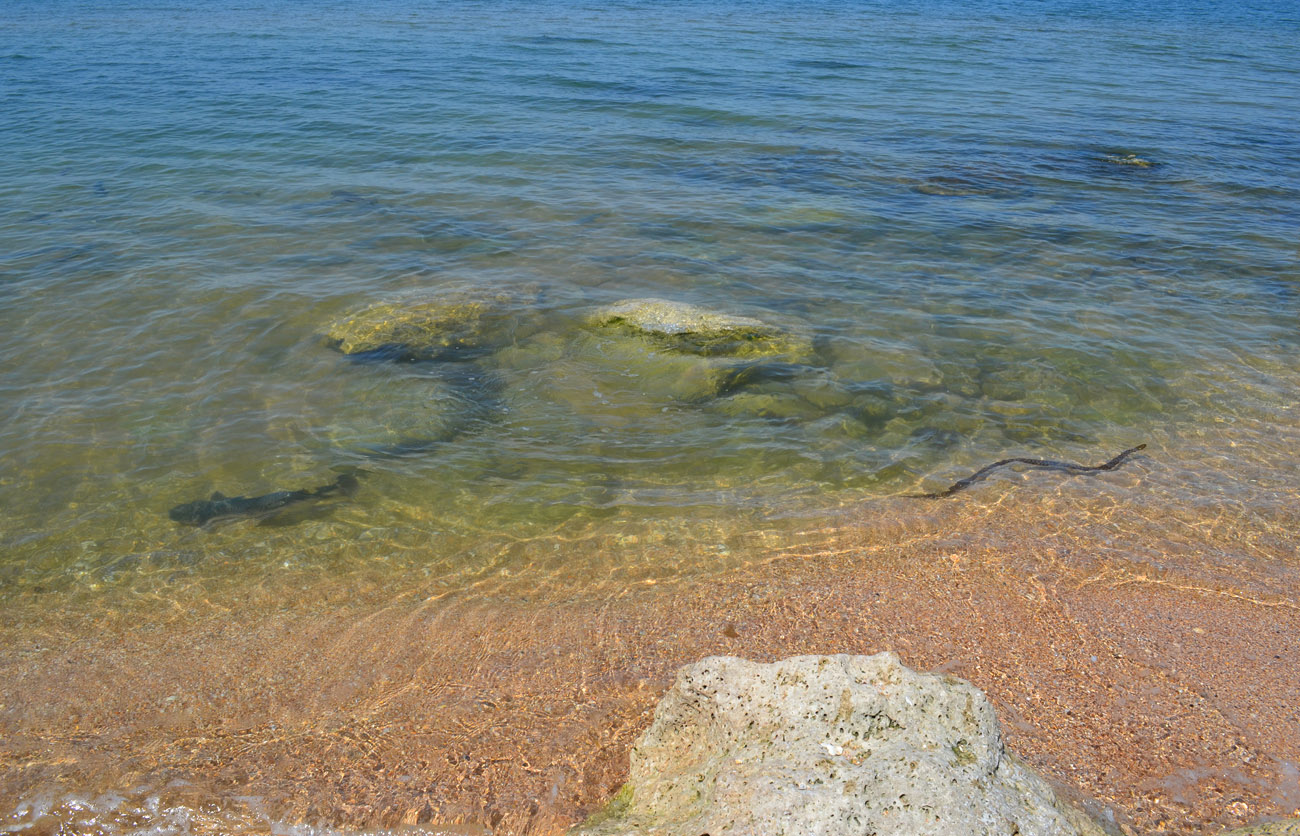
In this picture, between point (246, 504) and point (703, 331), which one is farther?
point (703, 331)

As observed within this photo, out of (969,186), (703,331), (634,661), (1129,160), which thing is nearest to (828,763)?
(634,661)

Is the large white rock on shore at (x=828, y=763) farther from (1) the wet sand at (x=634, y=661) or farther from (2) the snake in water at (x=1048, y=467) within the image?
(2) the snake in water at (x=1048, y=467)

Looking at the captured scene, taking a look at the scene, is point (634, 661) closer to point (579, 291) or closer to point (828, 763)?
point (828, 763)

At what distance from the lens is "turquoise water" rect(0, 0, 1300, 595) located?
6227 millimetres

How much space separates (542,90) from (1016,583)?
55.0 ft

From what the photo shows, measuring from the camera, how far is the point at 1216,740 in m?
3.92

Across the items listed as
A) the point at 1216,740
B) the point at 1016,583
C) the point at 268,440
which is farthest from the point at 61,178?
the point at 1216,740

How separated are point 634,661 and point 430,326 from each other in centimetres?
466

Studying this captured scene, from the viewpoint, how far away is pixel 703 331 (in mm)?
8078

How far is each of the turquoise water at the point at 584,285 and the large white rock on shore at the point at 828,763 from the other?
7.59ft

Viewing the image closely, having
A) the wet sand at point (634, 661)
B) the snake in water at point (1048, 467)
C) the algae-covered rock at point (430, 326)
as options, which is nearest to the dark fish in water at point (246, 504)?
the wet sand at point (634, 661)

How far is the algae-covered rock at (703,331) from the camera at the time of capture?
7879mm

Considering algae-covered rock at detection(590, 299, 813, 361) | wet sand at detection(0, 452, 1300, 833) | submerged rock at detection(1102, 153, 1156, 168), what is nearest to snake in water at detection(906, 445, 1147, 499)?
wet sand at detection(0, 452, 1300, 833)

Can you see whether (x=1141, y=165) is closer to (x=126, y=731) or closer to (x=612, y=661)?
(x=612, y=661)
